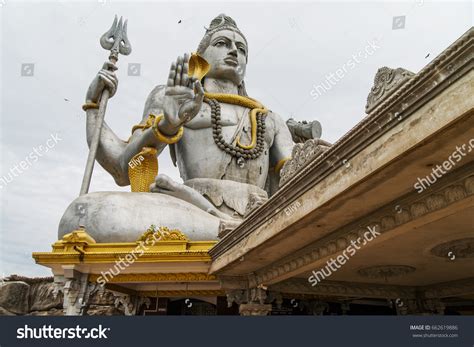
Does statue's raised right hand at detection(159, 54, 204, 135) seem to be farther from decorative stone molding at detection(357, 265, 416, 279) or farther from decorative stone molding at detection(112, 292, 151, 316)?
decorative stone molding at detection(357, 265, 416, 279)

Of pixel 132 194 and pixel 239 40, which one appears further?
pixel 239 40

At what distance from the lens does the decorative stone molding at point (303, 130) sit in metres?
10.7

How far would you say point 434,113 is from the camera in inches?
83.5

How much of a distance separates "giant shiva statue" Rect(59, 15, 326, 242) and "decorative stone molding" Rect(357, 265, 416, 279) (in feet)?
6.84

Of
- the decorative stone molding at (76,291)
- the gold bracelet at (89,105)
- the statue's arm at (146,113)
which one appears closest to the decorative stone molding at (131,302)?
the decorative stone molding at (76,291)

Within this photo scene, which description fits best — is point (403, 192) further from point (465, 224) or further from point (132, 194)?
point (132, 194)

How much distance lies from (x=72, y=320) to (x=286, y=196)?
302 cm

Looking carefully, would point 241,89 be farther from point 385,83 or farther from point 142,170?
point 385,83

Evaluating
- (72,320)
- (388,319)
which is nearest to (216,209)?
(72,320)

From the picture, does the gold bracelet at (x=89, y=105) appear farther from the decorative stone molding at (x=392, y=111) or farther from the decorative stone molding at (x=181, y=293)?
the decorative stone molding at (x=392, y=111)

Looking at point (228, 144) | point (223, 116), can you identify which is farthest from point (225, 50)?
point (228, 144)

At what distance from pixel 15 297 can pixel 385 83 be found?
10882mm

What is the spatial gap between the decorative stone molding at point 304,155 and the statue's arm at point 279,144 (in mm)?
6743

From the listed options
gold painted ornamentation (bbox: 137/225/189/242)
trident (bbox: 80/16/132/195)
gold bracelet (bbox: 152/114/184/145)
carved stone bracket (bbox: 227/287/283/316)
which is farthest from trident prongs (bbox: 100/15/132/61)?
carved stone bracket (bbox: 227/287/283/316)
